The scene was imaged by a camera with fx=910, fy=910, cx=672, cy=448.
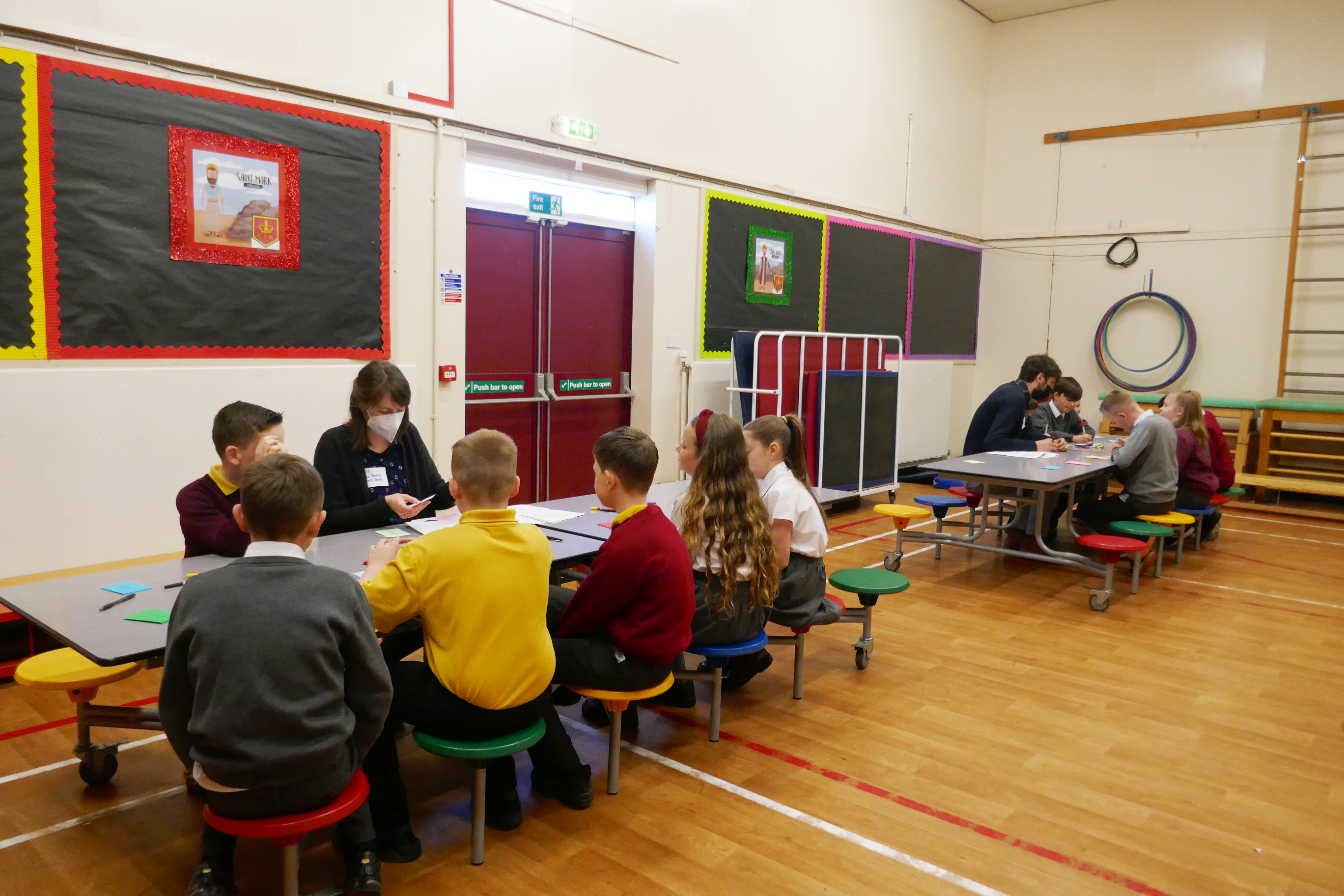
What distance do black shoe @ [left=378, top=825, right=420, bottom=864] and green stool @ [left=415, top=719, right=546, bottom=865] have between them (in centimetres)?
16

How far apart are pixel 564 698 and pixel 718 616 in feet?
1.84

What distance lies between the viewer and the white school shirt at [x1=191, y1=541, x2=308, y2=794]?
1832 mm

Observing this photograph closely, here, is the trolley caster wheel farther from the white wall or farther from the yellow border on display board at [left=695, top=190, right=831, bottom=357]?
the white wall

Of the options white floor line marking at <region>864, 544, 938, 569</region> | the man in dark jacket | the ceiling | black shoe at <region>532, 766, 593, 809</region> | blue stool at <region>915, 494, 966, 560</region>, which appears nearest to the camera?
black shoe at <region>532, 766, 593, 809</region>

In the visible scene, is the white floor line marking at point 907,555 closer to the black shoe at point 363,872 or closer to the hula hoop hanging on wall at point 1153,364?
the black shoe at point 363,872

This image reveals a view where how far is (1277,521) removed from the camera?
25.6 ft

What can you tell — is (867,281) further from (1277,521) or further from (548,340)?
(1277,521)

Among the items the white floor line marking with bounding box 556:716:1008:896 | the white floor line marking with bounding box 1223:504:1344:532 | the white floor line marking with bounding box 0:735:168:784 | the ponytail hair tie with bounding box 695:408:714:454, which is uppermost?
the ponytail hair tie with bounding box 695:408:714:454

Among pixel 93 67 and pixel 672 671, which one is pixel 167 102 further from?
pixel 672 671

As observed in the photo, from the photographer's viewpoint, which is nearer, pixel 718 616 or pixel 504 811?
pixel 504 811

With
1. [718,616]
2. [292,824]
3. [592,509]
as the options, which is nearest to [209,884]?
[292,824]

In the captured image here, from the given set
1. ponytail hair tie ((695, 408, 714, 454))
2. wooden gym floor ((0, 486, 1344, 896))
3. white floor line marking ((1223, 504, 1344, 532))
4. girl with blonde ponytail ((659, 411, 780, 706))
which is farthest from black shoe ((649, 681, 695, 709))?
white floor line marking ((1223, 504, 1344, 532))

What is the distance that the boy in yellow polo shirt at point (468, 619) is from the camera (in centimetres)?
223

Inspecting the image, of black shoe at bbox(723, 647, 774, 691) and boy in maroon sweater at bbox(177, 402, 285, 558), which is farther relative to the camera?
black shoe at bbox(723, 647, 774, 691)
